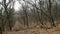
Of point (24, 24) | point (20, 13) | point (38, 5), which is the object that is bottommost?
point (24, 24)

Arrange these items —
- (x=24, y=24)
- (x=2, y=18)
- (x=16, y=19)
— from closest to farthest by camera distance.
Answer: (x=2, y=18) < (x=24, y=24) < (x=16, y=19)

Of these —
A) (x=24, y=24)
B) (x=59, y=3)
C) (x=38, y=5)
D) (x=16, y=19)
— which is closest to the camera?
(x=38, y=5)

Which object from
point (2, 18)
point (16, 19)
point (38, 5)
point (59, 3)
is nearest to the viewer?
point (2, 18)

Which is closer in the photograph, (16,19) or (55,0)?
(55,0)

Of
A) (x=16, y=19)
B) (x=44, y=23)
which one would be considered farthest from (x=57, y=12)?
(x=16, y=19)

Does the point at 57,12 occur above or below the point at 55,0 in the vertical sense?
below

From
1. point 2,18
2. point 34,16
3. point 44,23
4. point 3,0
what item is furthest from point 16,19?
point 3,0

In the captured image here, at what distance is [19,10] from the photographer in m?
20.7

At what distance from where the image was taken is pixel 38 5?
1684 centimetres

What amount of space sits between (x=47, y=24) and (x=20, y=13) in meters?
5.30

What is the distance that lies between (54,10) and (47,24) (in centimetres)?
256

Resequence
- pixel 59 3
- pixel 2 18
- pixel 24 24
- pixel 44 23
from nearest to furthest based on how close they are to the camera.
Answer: pixel 2 18 → pixel 44 23 → pixel 59 3 → pixel 24 24

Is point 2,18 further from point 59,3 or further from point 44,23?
point 59,3

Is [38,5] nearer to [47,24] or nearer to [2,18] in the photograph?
[47,24]
